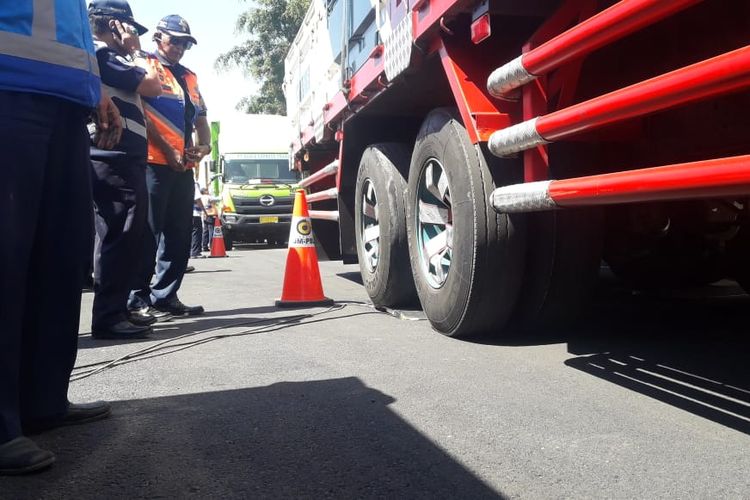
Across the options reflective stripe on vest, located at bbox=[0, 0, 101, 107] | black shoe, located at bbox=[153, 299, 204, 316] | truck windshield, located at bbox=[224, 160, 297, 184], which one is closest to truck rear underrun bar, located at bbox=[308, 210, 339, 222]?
black shoe, located at bbox=[153, 299, 204, 316]

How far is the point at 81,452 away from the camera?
203 cm

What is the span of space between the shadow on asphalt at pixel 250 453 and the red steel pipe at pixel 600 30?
50.6 inches

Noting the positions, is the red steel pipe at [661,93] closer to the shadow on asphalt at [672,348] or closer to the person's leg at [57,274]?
the shadow on asphalt at [672,348]

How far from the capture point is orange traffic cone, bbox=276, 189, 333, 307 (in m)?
5.03

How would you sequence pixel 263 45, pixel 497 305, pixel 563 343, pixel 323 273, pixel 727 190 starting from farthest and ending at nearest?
pixel 263 45
pixel 323 273
pixel 563 343
pixel 497 305
pixel 727 190

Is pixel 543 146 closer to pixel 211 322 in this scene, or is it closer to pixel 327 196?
pixel 211 322

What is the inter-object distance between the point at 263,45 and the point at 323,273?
25123 millimetres

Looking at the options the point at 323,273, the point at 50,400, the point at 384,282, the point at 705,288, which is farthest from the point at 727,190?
the point at 323,273

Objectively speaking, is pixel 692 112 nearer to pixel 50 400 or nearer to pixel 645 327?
pixel 645 327

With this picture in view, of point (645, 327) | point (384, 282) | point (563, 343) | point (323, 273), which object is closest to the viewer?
point (563, 343)

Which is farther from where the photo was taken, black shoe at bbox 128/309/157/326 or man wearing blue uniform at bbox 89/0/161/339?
black shoe at bbox 128/309/157/326

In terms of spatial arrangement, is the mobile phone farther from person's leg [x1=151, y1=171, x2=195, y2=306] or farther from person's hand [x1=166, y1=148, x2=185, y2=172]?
person's leg [x1=151, y1=171, x2=195, y2=306]

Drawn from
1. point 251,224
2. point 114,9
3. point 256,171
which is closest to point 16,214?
point 114,9

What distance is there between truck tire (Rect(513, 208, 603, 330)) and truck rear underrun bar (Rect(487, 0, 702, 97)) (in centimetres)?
67
